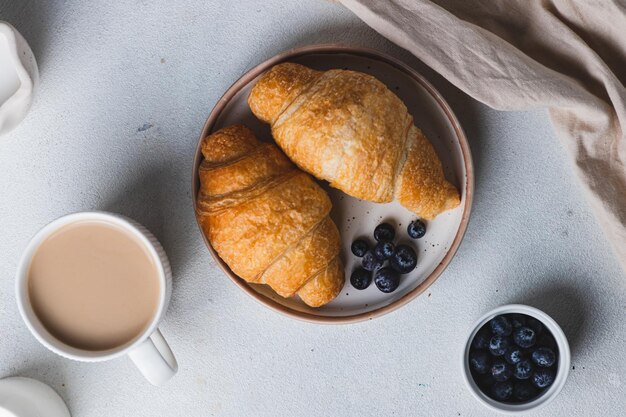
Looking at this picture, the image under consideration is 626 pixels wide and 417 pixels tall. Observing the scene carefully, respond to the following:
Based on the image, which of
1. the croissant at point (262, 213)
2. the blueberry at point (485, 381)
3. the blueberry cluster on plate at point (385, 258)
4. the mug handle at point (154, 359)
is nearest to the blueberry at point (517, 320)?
the blueberry at point (485, 381)

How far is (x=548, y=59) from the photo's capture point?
1.22 metres

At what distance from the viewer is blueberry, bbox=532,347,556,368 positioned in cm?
121

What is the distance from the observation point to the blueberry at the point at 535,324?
123cm

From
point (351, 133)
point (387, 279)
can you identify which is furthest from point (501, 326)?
point (351, 133)

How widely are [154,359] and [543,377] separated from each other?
0.74 meters

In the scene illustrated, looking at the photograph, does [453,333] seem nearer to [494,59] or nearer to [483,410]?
[483,410]

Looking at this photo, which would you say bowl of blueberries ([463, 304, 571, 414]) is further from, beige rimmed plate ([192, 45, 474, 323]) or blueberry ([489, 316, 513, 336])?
beige rimmed plate ([192, 45, 474, 323])

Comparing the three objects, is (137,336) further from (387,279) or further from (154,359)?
(387,279)

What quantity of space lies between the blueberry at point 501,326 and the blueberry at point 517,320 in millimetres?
11

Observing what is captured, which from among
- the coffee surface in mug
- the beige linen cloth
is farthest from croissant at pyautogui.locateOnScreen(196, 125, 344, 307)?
the beige linen cloth

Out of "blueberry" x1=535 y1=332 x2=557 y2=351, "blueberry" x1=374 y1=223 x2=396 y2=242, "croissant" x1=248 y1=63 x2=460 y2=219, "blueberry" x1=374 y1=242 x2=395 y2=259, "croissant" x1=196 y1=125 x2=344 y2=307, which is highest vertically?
"croissant" x1=248 y1=63 x2=460 y2=219

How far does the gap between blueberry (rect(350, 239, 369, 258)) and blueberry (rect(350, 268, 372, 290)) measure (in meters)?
0.04

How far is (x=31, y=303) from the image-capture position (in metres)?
1.15

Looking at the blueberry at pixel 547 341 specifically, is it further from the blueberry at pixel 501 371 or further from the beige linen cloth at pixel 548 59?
the beige linen cloth at pixel 548 59
